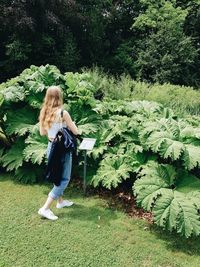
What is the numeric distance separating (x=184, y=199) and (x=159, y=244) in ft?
2.15

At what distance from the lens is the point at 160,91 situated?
35.2 ft

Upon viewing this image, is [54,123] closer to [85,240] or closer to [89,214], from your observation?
[89,214]

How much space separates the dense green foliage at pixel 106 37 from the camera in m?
13.9

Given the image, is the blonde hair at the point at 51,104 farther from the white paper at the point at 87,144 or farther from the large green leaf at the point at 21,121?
the large green leaf at the point at 21,121

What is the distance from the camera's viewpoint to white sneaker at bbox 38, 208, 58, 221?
17.9ft

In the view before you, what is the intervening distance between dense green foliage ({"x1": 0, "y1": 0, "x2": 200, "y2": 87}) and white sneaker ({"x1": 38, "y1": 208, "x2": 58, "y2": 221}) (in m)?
9.03

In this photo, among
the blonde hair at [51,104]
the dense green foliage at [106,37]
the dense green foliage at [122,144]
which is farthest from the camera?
the dense green foliage at [106,37]

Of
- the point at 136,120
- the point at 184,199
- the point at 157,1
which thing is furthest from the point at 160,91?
the point at 157,1

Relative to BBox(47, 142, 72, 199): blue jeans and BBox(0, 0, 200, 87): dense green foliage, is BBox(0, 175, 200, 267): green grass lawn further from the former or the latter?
BBox(0, 0, 200, 87): dense green foliage

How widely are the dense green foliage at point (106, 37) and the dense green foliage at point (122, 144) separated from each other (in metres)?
6.89

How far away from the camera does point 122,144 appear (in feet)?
20.7

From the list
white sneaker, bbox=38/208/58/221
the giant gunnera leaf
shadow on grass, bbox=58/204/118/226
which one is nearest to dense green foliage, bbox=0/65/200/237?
the giant gunnera leaf

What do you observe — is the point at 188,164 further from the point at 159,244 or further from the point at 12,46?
the point at 12,46

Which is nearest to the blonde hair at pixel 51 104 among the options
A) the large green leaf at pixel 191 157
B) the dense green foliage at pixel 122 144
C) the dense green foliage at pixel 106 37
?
the dense green foliage at pixel 122 144
